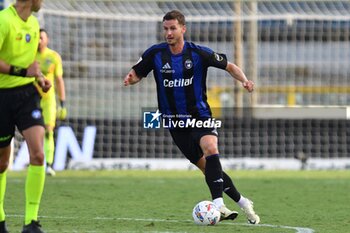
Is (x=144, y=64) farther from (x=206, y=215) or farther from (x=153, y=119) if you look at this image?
(x=206, y=215)

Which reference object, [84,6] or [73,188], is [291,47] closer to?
[84,6]

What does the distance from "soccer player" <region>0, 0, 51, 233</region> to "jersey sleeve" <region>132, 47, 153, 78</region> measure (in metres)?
2.15

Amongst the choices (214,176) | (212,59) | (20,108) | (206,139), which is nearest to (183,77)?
(212,59)

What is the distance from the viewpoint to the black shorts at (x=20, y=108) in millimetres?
7754

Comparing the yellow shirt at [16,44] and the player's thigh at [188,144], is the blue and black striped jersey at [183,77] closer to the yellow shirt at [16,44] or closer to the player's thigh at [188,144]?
the player's thigh at [188,144]

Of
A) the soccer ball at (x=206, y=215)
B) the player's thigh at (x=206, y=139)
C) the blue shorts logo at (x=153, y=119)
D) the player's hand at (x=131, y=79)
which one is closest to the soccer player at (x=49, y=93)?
the blue shorts logo at (x=153, y=119)

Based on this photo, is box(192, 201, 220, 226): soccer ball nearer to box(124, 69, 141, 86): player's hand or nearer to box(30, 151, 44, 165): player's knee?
box(124, 69, 141, 86): player's hand

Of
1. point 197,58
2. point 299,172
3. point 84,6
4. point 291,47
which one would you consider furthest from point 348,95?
point 197,58

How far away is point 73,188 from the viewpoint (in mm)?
13711

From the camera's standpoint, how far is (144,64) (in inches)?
388

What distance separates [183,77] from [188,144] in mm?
678

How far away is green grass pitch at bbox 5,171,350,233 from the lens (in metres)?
8.98

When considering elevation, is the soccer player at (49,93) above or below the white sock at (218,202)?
above

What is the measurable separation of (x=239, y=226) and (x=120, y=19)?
36.8 ft
